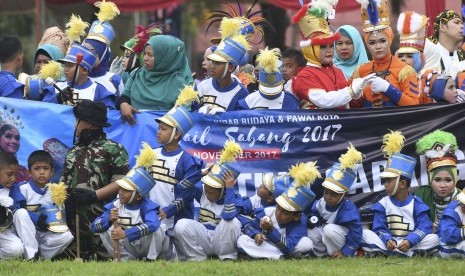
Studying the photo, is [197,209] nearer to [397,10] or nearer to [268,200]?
[268,200]

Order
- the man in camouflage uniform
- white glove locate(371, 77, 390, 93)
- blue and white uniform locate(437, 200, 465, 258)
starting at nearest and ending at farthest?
blue and white uniform locate(437, 200, 465, 258)
the man in camouflage uniform
white glove locate(371, 77, 390, 93)

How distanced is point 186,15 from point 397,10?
6196 mm

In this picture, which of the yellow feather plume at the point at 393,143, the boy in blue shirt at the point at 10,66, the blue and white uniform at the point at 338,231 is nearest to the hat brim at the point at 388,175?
the yellow feather plume at the point at 393,143

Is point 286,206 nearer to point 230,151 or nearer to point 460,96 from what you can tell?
point 230,151

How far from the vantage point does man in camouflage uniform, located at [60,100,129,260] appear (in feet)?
43.7

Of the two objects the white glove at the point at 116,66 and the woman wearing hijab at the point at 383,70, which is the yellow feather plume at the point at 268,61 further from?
the white glove at the point at 116,66

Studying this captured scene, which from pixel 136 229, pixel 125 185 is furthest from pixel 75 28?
pixel 136 229

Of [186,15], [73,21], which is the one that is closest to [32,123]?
[73,21]

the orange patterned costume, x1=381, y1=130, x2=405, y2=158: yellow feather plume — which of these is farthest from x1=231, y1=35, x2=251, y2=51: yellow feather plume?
x1=381, y1=130, x2=405, y2=158: yellow feather plume

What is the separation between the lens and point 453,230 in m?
12.7

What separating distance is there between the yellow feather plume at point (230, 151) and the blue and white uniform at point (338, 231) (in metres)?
0.95

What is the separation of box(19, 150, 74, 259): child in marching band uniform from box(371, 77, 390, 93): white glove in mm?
3089

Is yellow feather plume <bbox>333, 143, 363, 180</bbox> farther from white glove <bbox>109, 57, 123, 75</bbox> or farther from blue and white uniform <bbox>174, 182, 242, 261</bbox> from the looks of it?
white glove <bbox>109, 57, 123, 75</bbox>

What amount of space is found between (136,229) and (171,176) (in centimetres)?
72
